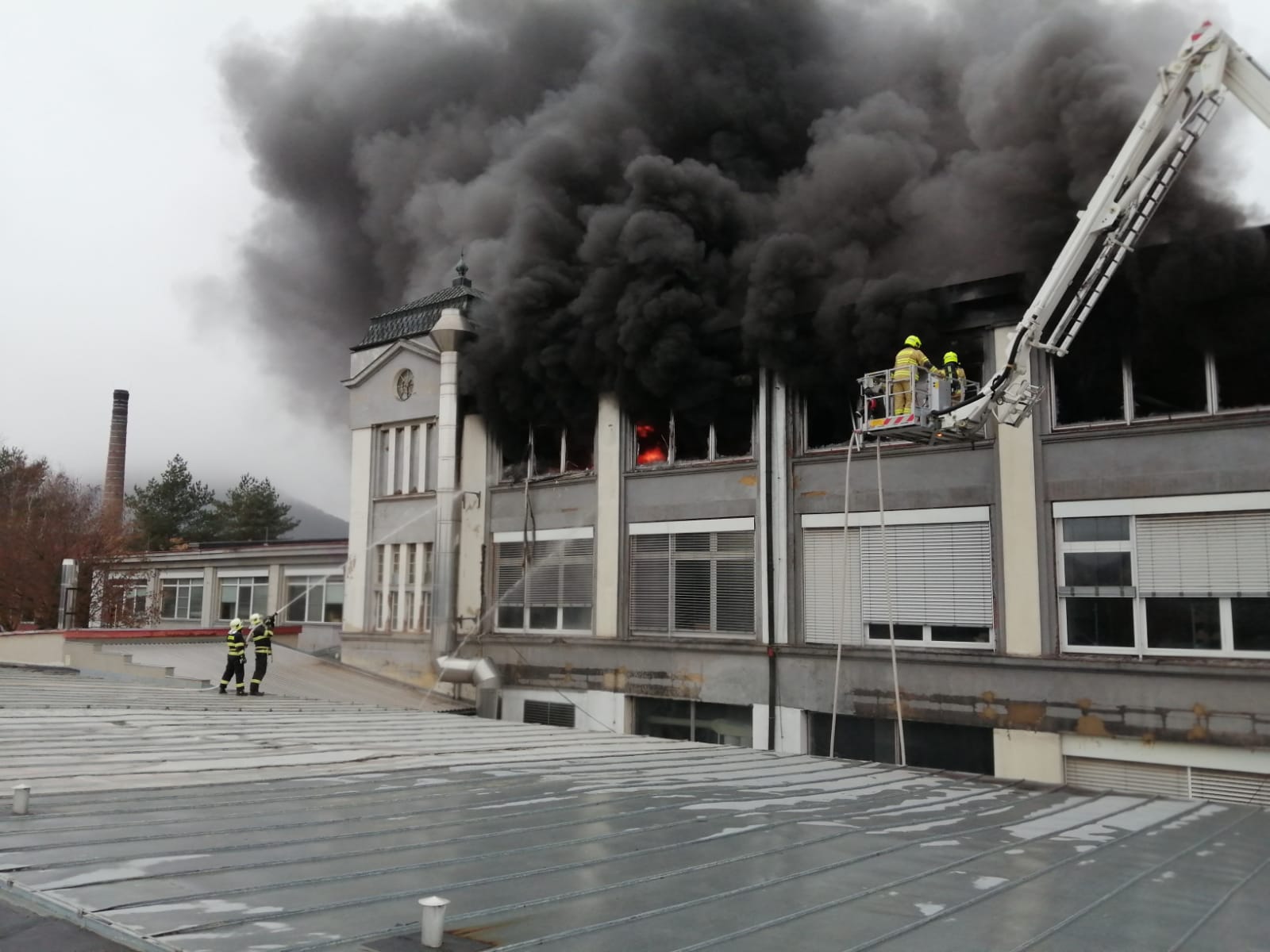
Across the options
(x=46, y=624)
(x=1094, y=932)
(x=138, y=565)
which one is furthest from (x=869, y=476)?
(x=46, y=624)

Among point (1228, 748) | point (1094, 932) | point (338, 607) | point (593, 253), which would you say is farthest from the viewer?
point (338, 607)

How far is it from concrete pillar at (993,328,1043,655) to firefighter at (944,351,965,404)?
965 mm

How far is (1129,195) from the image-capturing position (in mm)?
11367

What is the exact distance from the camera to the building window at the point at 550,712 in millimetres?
18250

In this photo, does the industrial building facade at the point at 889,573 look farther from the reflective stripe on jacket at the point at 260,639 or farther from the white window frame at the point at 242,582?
the white window frame at the point at 242,582

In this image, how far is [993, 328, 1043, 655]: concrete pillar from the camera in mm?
13023

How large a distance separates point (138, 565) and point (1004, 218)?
30418 millimetres

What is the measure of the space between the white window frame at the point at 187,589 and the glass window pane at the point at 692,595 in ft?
68.4

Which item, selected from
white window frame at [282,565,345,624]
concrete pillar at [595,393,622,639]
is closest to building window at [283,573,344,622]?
white window frame at [282,565,345,624]

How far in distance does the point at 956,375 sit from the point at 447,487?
434 inches

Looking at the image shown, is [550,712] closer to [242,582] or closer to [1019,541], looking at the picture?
[1019,541]

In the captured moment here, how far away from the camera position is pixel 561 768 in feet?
29.9

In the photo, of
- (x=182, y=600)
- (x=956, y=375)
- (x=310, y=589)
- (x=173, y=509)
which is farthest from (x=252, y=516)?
(x=956, y=375)

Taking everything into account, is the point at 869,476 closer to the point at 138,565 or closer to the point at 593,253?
the point at 593,253
